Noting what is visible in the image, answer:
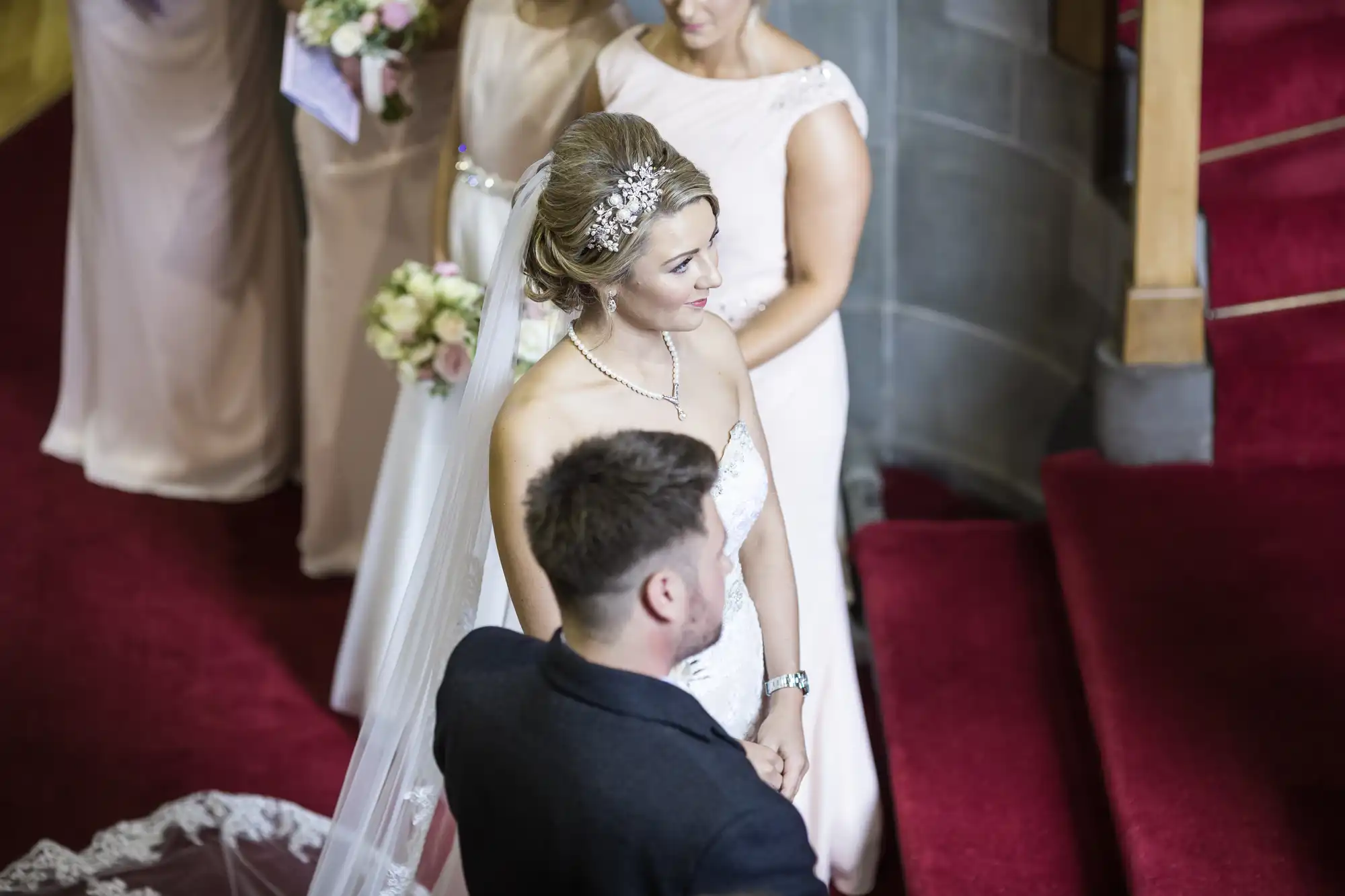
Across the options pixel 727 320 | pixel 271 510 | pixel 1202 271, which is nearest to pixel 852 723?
pixel 727 320

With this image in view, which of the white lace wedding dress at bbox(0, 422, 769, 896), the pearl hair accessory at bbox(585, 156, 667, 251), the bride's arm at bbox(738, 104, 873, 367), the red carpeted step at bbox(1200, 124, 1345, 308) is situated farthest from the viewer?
the red carpeted step at bbox(1200, 124, 1345, 308)

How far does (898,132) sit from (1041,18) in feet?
2.05

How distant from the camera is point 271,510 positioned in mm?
5941

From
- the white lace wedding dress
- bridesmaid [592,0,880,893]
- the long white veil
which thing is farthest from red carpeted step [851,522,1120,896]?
the long white veil

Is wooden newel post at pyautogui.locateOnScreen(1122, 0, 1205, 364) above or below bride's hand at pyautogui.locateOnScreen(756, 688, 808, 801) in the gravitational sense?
above

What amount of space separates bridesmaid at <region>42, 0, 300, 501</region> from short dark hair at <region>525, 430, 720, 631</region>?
403cm

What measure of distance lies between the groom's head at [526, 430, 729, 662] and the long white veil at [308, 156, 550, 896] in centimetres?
96

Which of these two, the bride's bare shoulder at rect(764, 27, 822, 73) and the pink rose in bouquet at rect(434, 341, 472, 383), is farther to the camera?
the pink rose in bouquet at rect(434, 341, 472, 383)

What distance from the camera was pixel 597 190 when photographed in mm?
2623

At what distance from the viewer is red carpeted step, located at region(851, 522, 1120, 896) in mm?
3568

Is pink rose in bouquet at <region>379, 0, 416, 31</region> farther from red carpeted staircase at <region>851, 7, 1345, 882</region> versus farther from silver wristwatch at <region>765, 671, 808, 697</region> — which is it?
silver wristwatch at <region>765, 671, 808, 697</region>

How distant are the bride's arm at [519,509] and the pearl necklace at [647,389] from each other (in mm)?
186

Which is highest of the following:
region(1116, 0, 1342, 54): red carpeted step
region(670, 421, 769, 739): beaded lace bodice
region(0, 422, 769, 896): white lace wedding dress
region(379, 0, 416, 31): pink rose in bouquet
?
region(379, 0, 416, 31): pink rose in bouquet

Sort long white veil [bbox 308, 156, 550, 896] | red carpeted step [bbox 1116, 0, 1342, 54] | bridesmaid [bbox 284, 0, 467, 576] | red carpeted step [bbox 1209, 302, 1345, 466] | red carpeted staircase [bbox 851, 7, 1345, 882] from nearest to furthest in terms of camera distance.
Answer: long white veil [bbox 308, 156, 550, 896], red carpeted staircase [bbox 851, 7, 1345, 882], red carpeted step [bbox 1209, 302, 1345, 466], red carpeted step [bbox 1116, 0, 1342, 54], bridesmaid [bbox 284, 0, 467, 576]
